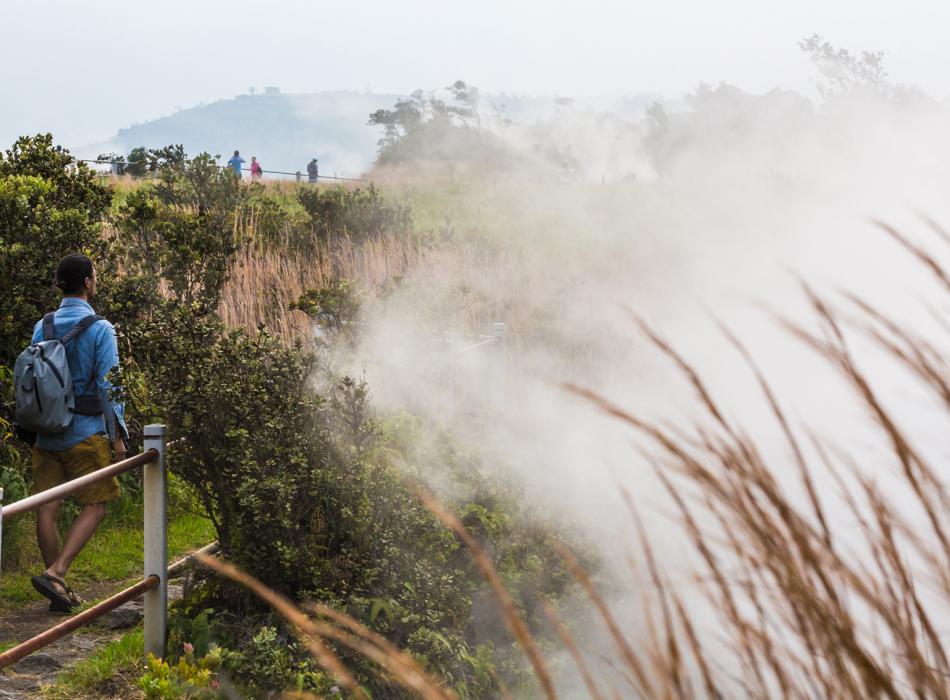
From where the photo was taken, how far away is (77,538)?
18.2 feet

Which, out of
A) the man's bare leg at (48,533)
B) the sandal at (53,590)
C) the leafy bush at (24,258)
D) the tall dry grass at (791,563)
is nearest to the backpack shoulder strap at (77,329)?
the man's bare leg at (48,533)

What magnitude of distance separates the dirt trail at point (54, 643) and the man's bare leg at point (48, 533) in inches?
12.5

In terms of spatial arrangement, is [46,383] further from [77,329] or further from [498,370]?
[498,370]

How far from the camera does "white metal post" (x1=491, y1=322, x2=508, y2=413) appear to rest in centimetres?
897

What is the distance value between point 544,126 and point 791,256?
4000 cm

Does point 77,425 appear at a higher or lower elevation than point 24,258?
lower

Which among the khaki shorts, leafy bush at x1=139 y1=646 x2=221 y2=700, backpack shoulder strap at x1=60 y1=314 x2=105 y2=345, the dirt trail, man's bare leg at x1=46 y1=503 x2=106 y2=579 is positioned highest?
backpack shoulder strap at x1=60 y1=314 x2=105 y2=345

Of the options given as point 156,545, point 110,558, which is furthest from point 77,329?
point 110,558

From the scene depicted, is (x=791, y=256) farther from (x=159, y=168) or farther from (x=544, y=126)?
(x=544, y=126)

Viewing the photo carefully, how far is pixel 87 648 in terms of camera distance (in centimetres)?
511

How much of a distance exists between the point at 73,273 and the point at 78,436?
2.80 ft

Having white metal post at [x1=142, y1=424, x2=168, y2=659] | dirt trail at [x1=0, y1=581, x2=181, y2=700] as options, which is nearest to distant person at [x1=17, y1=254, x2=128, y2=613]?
dirt trail at [x1=0, y1=581, x2=181, y2=700]

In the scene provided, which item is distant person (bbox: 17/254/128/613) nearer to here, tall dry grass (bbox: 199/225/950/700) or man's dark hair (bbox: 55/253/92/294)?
man's dark hair (bbox: 55/253/92/294)

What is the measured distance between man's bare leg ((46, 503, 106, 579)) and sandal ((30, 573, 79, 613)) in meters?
0.03
